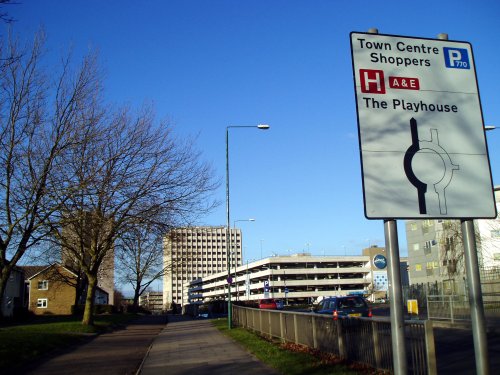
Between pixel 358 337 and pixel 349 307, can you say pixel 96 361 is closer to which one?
pixel 358 337

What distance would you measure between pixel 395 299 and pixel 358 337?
267 inches

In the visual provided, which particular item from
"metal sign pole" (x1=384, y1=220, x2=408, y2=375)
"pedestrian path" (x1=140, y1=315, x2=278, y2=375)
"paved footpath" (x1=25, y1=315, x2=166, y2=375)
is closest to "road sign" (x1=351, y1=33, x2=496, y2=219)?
"metal sign pole" (x1=384, y1=220, x2=408, y2=375)

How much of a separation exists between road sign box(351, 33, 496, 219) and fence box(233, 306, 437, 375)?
12.8 ft

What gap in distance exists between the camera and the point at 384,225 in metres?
3.61

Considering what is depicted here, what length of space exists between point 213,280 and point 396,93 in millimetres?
142168

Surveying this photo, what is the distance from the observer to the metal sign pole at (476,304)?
3.43 metres

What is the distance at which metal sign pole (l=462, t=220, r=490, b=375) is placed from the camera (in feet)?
11.3

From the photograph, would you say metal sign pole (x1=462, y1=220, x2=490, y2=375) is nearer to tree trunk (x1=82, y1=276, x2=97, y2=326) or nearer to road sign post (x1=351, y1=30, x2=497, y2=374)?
road sign post (x1=351, y1=30, x2=497, y2=374)

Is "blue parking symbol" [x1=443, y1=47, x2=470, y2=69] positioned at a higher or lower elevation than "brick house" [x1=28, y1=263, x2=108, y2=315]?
higher

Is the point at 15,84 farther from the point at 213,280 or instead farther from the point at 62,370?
the point at 213,280

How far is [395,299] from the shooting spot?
3.42 metres

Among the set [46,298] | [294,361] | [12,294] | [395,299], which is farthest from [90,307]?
[46,298]

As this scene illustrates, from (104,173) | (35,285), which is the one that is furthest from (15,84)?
(35,285)

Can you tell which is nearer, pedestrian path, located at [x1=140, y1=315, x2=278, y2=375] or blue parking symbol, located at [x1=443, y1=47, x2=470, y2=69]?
blue parking symbol, located at [x1=443, y1=47, x2=470, y2=69]
